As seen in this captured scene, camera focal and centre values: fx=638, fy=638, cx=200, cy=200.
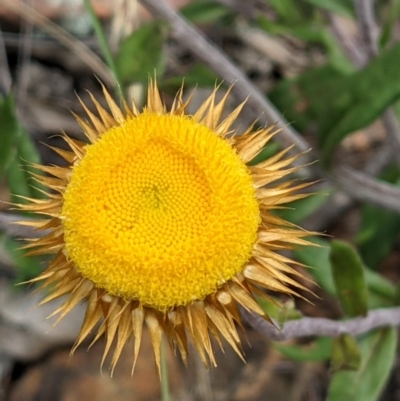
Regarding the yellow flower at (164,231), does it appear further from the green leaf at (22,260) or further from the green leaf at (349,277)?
the green leaf at (22,260)

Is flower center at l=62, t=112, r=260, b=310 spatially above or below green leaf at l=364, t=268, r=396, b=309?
above

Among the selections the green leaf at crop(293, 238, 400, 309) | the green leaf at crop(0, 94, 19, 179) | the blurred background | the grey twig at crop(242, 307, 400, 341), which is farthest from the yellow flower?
the green leaf at crop(293, 238, 400, 309)

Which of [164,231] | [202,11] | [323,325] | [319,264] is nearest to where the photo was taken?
[164,231]

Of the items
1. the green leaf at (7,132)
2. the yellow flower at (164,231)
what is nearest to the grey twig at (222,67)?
the green leaf at (7,132)

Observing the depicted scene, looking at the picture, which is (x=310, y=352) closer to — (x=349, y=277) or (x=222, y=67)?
(x=349, y=277)

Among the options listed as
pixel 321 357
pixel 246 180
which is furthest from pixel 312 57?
pixel 246 180

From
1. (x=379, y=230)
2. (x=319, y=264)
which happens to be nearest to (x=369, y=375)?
(x=319, y=264)

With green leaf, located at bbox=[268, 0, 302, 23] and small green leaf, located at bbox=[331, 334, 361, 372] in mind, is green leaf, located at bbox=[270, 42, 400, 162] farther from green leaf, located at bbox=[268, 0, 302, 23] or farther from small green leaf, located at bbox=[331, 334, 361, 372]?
small green leaf, located at bbox=[331, 334, 361, 372]
